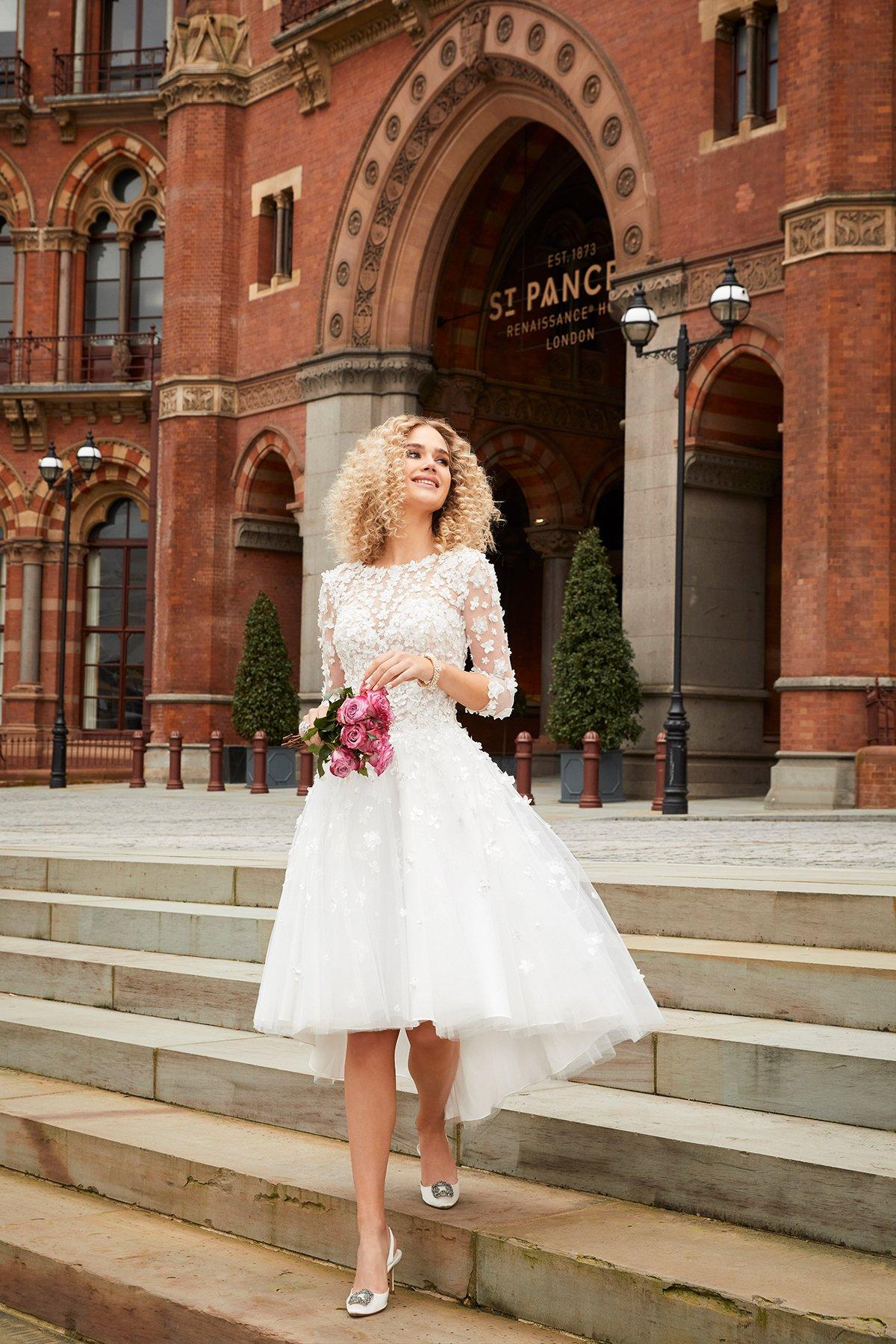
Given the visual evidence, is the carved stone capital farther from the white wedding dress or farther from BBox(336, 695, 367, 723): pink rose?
BBox(336, 695, 367, 723): pink rose

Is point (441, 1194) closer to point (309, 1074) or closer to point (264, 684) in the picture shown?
point (309, 1074)

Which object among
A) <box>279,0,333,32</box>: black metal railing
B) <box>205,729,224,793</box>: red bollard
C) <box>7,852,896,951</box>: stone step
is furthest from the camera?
<box>279,0,333,32</box>: black metal railing

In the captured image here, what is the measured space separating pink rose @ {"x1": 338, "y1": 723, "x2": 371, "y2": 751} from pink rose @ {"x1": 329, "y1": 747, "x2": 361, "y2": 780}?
Answer: 0.02m

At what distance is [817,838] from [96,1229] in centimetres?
723

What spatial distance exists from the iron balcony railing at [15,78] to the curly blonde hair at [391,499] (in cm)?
3074

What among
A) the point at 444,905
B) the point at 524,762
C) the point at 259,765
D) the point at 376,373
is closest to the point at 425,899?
the point at 444,905

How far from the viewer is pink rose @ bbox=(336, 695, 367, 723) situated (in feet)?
13.3

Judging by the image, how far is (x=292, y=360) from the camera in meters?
26.0

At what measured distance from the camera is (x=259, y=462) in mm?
27156

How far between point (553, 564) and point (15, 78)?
15.8 m

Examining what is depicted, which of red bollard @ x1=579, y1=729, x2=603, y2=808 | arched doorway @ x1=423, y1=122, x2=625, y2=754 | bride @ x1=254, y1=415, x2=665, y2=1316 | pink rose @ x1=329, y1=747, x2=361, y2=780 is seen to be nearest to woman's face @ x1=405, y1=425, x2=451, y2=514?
bride @ x1=254, y1=415, x2=665, y2=1316

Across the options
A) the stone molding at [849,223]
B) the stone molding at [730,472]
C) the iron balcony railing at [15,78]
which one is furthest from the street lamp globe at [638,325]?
the iron balcony railing at [15,78]

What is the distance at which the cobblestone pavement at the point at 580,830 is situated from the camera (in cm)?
930

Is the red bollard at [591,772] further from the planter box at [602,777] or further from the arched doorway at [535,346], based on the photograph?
the arched doorway at [535,346]
